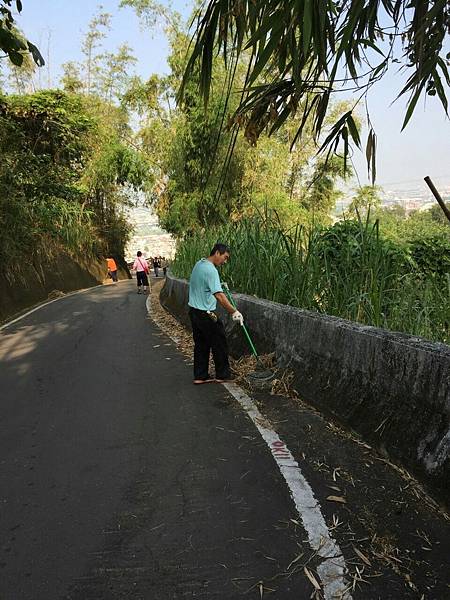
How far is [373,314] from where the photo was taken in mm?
5117

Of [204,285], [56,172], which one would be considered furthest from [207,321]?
[56,172]

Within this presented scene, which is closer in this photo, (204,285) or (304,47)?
(304,47)

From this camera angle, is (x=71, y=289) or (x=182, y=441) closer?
(x=182, y=441)

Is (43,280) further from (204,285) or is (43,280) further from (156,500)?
(156,500)

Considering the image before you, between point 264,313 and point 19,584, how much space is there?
460cm

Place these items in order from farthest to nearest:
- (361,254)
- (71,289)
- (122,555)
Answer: (71,289) < (361,254) < (122,555)

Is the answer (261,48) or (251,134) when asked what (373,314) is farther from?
(261,48)

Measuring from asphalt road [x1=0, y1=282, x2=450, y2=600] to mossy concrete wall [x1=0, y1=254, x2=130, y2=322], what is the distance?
1136cm

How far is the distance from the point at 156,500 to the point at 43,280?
20790mm

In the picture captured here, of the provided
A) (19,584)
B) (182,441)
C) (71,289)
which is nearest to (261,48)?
(19,584)

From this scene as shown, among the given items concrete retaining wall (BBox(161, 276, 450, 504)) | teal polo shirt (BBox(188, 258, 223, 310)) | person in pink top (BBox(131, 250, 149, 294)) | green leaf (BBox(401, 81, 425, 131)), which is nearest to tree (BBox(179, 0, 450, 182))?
green leaf (BBox(401, 81, 425, 131))

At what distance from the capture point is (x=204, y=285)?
6.58 meters

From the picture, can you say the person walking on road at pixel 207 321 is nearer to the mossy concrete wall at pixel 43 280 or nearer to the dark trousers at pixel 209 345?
the dark trousers at pixel 209 345

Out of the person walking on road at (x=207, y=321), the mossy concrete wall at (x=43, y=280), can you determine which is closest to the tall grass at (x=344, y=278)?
the person walking on road at (x=207, y=321)
